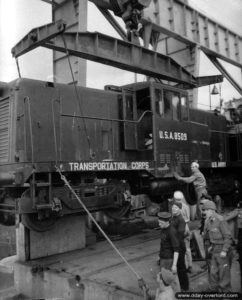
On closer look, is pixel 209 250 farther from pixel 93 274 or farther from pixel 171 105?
pixel 171 105

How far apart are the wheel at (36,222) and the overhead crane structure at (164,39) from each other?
3402 millimetres

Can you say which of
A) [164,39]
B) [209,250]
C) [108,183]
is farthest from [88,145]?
[164,39]

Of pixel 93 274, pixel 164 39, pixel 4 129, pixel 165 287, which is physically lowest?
pixel 93 274

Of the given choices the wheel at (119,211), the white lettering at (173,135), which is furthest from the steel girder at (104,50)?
the wheel at (119,211)

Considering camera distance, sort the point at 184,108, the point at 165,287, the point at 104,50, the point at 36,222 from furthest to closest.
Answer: the point at 184,108 → the point at 104,50 → the point at 36,222 → the point at 165,287

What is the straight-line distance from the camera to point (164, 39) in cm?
1816

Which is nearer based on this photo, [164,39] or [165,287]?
[165,287]

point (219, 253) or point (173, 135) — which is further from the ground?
point (173, 135)

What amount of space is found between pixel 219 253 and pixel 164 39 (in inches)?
597

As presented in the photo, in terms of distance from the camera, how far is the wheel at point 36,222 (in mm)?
6641

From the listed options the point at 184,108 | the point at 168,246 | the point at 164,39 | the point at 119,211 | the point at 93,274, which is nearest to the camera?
the point at 168,246

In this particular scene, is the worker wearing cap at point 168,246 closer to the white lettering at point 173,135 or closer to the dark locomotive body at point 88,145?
the dark locomotive body at point 88,145

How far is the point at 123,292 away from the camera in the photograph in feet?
17.4

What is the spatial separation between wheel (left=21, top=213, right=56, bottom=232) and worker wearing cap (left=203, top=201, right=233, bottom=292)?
333 centimetres
